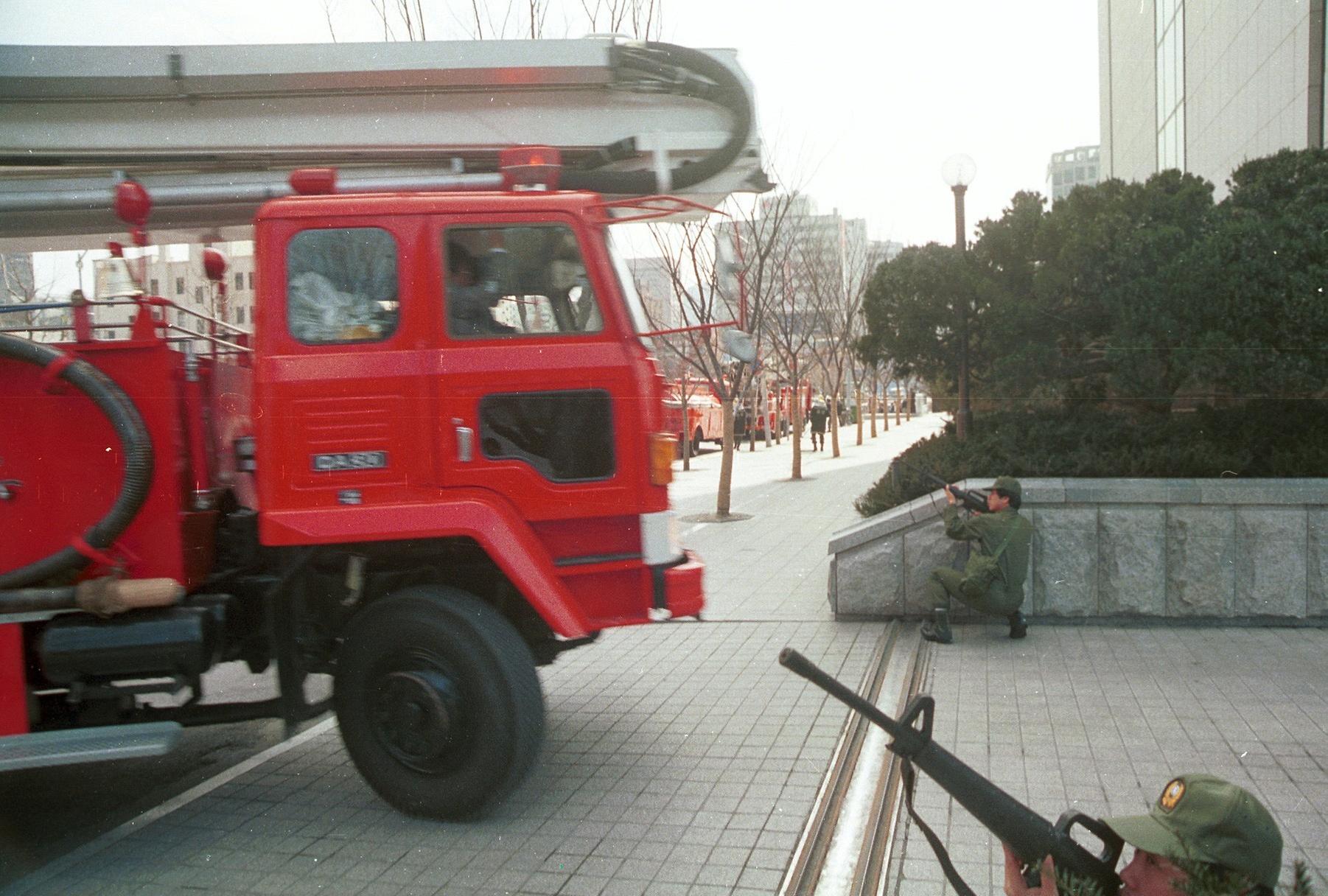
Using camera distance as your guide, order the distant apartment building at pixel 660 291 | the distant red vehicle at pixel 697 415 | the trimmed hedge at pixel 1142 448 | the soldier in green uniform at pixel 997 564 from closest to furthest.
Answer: the soldier in green uniform at pixel 997 564 → the trimmed hedge at pixel 1142 448 → the distant apartment building at pixel 660 291 → the distant red vehicle at pixel 697 415

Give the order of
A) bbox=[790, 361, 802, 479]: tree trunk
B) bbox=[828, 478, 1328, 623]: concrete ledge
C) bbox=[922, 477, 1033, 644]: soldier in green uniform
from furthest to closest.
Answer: bbox=[790, 361, 802, 479]: tree trunk
bbox=[828, 478, 1328, 623]: concrete ledge
bbox=[922, 477, 1033, 644]: soldier in green uniform

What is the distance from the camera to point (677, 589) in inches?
194

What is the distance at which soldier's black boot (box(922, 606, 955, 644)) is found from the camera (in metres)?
7.75

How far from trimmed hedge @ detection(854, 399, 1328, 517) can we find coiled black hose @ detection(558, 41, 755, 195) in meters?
4.80

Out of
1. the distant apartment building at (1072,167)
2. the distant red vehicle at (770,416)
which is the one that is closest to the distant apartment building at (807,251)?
the distant apartment building at (1072,167)

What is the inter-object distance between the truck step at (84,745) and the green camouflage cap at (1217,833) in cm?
387

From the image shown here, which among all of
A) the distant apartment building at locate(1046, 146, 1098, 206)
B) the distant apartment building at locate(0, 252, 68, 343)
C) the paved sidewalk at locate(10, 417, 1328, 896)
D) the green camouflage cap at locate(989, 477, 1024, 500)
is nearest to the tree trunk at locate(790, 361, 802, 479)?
the paved sidewalk at locate(10, 417, 1328, 896)

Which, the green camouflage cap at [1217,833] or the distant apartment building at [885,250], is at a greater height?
the distant apartment building at [885,250]

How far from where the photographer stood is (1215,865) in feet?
6.68

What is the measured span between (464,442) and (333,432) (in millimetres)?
554

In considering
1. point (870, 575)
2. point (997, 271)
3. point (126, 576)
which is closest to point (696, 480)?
point (997, 271)

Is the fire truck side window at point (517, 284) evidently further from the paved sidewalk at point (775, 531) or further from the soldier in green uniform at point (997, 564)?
the soldier in green uniform at point (997, 564)

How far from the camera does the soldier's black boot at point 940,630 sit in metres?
7.75

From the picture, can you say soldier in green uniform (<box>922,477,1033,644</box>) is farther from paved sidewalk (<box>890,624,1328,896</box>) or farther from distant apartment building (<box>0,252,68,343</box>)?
distant apartment building (<box>0,252,68,343</box>)
